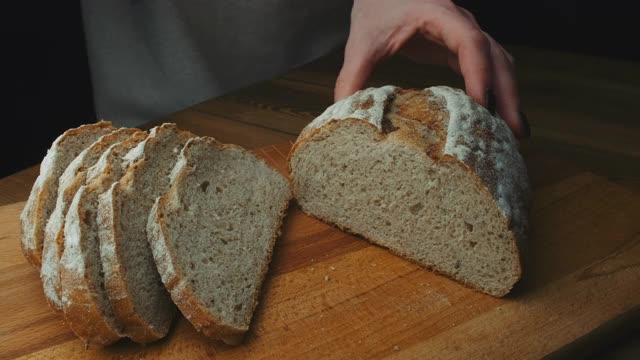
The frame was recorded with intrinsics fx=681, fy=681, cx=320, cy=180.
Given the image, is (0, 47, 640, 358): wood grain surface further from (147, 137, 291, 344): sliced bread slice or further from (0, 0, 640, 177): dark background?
(0, 0, 640, 177): dark background

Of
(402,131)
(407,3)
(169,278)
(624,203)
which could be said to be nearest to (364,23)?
(407,3)

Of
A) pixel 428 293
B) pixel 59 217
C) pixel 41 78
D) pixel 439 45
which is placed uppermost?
pixel 439 45

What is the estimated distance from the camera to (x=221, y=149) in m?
2.79

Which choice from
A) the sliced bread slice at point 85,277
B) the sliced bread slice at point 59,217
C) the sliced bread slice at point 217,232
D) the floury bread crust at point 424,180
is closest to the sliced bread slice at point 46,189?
the sliced bread slice at point 59,217

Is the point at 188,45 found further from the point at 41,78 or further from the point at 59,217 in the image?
the point at 59,217

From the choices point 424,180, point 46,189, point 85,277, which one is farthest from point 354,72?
point 85,277

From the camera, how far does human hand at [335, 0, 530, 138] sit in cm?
316

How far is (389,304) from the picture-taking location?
2.39 metres

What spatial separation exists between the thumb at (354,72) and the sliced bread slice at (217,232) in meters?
0.66

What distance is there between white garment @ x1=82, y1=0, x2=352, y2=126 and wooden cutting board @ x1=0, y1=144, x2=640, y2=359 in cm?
188

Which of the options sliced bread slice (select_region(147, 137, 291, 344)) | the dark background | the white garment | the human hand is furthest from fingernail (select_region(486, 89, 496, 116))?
the dark background

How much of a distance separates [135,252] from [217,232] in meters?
0.33

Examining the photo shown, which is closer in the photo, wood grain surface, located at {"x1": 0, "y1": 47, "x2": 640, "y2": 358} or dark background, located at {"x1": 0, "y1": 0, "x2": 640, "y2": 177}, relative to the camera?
wood grain surface, located at {"x1": 0, "y1": 47, "x2": 640, "y2": 358}

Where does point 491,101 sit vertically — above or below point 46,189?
above
